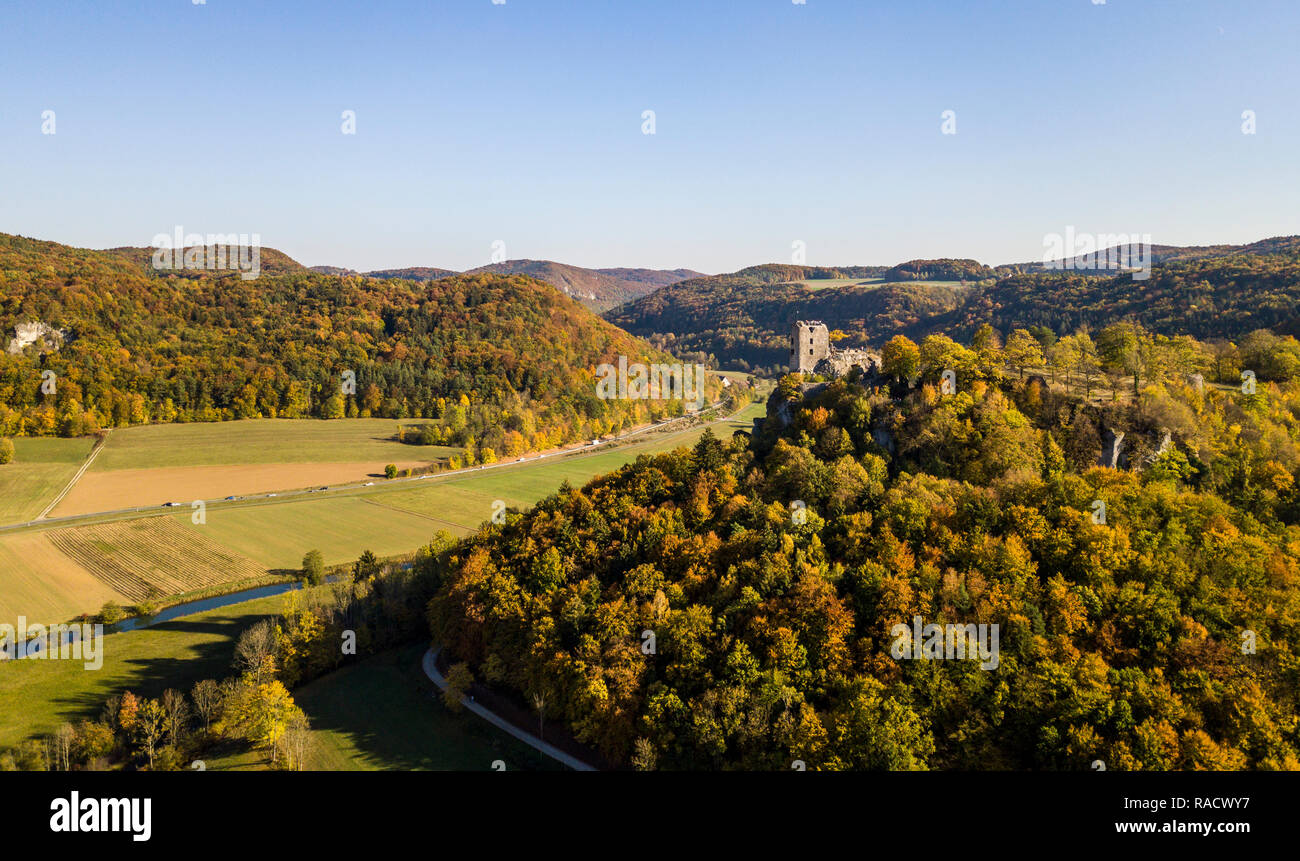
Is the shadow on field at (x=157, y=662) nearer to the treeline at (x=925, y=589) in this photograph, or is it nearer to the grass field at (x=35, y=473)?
the treeline at (x=925, y=589)

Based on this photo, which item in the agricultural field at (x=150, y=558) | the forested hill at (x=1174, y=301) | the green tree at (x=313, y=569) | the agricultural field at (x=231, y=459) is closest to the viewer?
the agricultural field at (x=150, y=558)

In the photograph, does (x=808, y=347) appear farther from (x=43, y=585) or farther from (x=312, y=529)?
(x=43, y=585)

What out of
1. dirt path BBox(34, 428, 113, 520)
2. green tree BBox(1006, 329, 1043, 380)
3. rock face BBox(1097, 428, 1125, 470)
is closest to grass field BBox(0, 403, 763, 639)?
dirt path BBox(34, 428, 113, 520)

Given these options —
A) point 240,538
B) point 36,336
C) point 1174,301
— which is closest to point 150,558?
point 240,538

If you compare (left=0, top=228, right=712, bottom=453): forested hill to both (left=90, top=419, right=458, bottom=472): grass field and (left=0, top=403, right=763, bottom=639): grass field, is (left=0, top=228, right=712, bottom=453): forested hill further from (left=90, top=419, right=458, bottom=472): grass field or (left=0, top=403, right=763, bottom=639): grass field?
(left=0, top=403, right=763, bottom=639): grass field

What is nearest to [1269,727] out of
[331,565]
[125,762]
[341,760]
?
[341,760]

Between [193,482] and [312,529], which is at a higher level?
[193,482]

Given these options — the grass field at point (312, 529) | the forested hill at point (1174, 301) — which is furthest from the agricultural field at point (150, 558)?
the forested hill at point (1174, 301)
